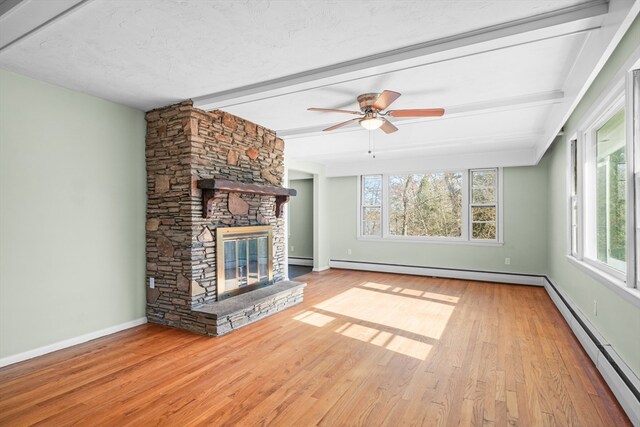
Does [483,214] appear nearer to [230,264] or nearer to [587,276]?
[587,276]

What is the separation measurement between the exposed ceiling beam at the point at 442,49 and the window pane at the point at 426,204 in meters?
4.49

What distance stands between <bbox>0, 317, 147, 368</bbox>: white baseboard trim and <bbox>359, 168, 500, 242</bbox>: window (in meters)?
4.98

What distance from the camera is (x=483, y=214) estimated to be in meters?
6.34

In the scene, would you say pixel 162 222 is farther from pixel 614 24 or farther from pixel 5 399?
pixel 614 24

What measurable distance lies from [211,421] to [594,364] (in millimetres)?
3054

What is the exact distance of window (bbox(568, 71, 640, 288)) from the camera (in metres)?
2.15

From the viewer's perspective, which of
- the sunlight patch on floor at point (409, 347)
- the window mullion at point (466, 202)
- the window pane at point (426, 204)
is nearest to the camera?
the sunlight patch on floor at point (409, 347)

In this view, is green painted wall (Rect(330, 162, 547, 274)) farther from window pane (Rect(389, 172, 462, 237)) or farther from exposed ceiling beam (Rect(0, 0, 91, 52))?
exposed ceiling beam (Rect(0, 0, 91, 52))

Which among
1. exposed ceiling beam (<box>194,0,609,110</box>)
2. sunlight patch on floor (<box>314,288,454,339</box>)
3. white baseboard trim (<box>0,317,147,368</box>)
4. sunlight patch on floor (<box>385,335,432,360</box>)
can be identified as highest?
exposed ceiling beam (<box>194,0,609,110</box>)

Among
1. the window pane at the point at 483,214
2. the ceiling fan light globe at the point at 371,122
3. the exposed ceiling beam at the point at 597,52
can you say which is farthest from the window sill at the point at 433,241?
the ceiling fan light globe at the point at 371,122

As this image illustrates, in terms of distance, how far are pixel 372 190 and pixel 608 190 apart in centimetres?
472

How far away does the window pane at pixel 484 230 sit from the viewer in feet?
20.6

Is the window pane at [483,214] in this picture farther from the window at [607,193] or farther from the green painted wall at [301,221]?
the green painted wall at [301,221]

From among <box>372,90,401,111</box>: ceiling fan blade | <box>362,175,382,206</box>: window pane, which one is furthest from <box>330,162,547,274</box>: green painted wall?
<box>372,90,401,111</box>: ceiling fan blade
